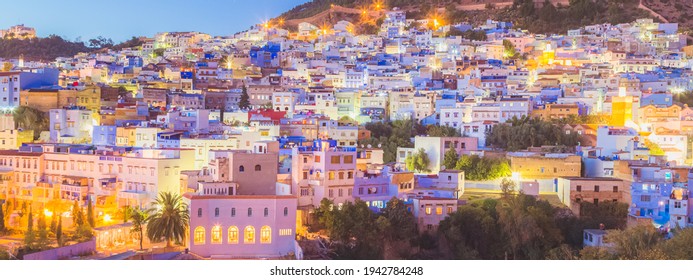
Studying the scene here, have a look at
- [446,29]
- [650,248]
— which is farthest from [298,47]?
[650,248]

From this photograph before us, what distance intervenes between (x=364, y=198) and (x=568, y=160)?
2.55 m

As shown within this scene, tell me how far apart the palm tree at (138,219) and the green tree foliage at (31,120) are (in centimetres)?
435

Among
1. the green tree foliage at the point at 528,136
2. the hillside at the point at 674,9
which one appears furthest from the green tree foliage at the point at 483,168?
the hillside at the point at 674,9

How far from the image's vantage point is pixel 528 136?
11.4 meters

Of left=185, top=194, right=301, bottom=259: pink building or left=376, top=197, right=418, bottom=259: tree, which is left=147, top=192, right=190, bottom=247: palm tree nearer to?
left=185, top=194, right=301, bottom=259: pink building

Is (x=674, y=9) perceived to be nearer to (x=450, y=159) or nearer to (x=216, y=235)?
(x=450, y=159)

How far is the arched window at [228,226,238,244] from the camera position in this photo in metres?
7.11

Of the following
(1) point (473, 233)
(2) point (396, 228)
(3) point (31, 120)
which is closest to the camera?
(2) point (396, 228)

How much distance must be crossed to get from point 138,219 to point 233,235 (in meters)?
0.96

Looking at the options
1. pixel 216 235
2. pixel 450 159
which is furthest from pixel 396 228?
pixel 450 159

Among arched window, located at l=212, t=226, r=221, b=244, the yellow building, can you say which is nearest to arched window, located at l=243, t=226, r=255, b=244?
arched window, located at l=212, t=226, r=221, b=244

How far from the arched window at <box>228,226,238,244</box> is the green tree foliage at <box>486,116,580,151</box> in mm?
4947

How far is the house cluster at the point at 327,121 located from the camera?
328 inches

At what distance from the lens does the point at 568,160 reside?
9766 mm
